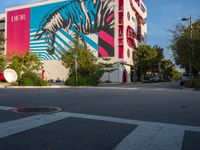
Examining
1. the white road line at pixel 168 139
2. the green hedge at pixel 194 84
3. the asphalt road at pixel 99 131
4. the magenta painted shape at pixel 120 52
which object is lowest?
the white road line at pixel 168 139

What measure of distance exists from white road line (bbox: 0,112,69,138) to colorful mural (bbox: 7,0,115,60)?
5309cm

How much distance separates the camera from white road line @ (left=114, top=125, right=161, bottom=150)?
5746mm

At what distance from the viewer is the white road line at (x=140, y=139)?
575cm

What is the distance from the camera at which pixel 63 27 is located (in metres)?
67.9

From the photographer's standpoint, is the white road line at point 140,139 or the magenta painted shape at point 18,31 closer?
the white road line at point 140,139

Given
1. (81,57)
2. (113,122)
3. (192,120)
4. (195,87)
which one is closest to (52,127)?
(113,122)

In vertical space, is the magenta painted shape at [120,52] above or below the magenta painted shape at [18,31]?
below

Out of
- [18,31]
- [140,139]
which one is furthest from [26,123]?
[18,31]

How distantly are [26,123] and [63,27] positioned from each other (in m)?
61.3

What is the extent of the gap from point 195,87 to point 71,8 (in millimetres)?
43724

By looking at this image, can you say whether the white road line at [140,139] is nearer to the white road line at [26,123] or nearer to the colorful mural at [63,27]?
the white road line at [26,123]

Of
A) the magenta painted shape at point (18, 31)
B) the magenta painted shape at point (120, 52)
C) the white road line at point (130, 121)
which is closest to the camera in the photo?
the white road line at point (130, 121)

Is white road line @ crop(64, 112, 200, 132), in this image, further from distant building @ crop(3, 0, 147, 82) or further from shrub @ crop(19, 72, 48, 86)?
distant building @ crop(3, 0, 147, 82)

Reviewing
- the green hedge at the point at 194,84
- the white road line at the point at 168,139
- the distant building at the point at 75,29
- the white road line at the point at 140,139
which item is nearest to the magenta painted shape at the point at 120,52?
the distant building at the point at 75,29
